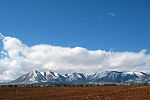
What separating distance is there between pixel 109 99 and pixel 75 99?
6114 mm

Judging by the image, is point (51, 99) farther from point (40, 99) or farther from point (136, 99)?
point (136, 99)

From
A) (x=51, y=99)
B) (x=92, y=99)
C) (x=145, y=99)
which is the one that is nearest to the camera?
(x=145, y=99)

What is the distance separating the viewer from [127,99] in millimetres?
36312

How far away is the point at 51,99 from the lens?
133 ft

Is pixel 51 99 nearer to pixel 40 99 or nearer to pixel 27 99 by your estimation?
pixel 40 99

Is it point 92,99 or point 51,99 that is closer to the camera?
point 92,99

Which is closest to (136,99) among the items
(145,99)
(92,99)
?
(145,99)

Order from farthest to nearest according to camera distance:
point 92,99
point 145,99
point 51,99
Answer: point 51,99 → point 92,99 → point 145,99

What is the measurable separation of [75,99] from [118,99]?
25.0 feet

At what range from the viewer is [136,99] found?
35.6m

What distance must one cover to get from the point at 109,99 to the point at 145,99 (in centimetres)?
593

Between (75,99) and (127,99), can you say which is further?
(75,99)

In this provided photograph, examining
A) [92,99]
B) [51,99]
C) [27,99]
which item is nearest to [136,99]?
[92,99]

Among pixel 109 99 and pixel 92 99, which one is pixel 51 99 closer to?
pixel 92 99
